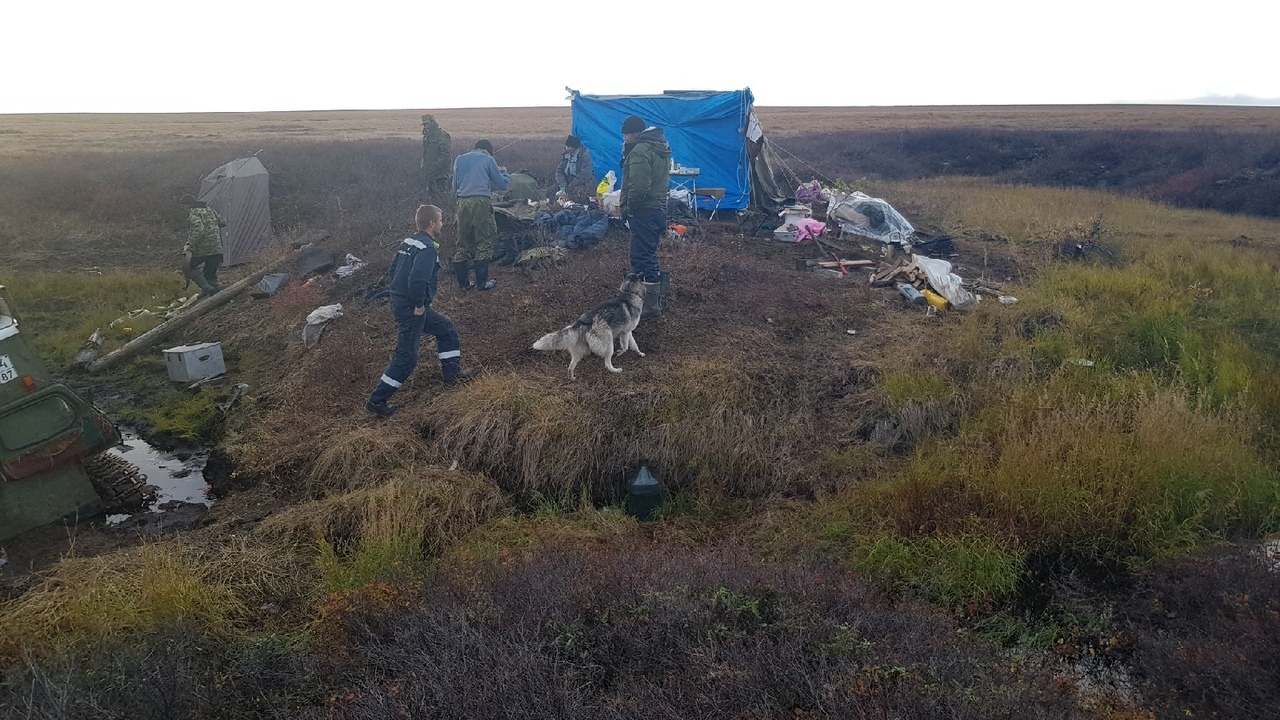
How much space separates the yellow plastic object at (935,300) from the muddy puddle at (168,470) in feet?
26.2

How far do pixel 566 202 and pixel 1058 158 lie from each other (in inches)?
682

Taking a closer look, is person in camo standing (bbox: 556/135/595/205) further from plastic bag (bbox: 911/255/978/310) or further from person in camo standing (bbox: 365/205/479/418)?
person in camo standing (bbox: 365/205/479/418)

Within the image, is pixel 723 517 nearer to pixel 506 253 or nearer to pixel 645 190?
pixel 645 190

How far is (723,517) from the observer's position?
541cm

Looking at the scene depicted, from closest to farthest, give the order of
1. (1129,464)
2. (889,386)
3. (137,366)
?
(1129,464)
(889,386)
(137,366)

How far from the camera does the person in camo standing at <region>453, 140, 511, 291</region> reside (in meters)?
9.06

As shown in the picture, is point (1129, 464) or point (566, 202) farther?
point (566, 202)

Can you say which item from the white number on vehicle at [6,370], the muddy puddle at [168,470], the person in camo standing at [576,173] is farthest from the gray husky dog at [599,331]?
the person in camo standing at [576,173]

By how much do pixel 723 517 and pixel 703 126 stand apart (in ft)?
29.1

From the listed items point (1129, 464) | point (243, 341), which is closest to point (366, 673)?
point (1129, 464)

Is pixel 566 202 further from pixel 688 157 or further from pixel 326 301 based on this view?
pixel 326 301

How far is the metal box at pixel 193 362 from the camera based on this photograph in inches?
326

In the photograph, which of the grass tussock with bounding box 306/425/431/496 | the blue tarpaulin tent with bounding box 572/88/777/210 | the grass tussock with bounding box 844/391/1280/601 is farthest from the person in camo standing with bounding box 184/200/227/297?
the grass tussock with bounding box 844/391/1280/601

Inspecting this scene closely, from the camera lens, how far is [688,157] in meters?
12.8
